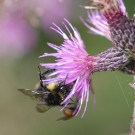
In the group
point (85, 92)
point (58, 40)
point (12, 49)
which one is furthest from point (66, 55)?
point (58, 40)

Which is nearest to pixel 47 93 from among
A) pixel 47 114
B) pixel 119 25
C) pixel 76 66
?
pixel 76 66

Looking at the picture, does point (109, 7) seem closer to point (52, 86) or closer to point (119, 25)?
point (119, 25)

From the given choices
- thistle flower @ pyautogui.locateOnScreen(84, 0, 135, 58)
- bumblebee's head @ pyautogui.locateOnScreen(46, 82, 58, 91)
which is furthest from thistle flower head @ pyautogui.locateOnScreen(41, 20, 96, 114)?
bumblebee's head @ pyautogui.locateOnScreen(46, 82, 58, 91)

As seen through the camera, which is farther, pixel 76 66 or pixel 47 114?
pixel 47 114

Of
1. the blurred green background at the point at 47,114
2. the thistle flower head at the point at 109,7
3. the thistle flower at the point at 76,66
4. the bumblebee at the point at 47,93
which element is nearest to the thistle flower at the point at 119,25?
the thistle flower head at the point at 109,7

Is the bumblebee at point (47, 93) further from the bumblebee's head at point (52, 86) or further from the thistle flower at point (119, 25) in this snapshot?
the thistle flower at point (119, 25)

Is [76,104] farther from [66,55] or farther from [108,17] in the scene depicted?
[108,17]

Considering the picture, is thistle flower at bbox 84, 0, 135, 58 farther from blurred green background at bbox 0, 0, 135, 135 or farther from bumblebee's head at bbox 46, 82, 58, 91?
blurred green background at bbox 0, 0, 135, 135
